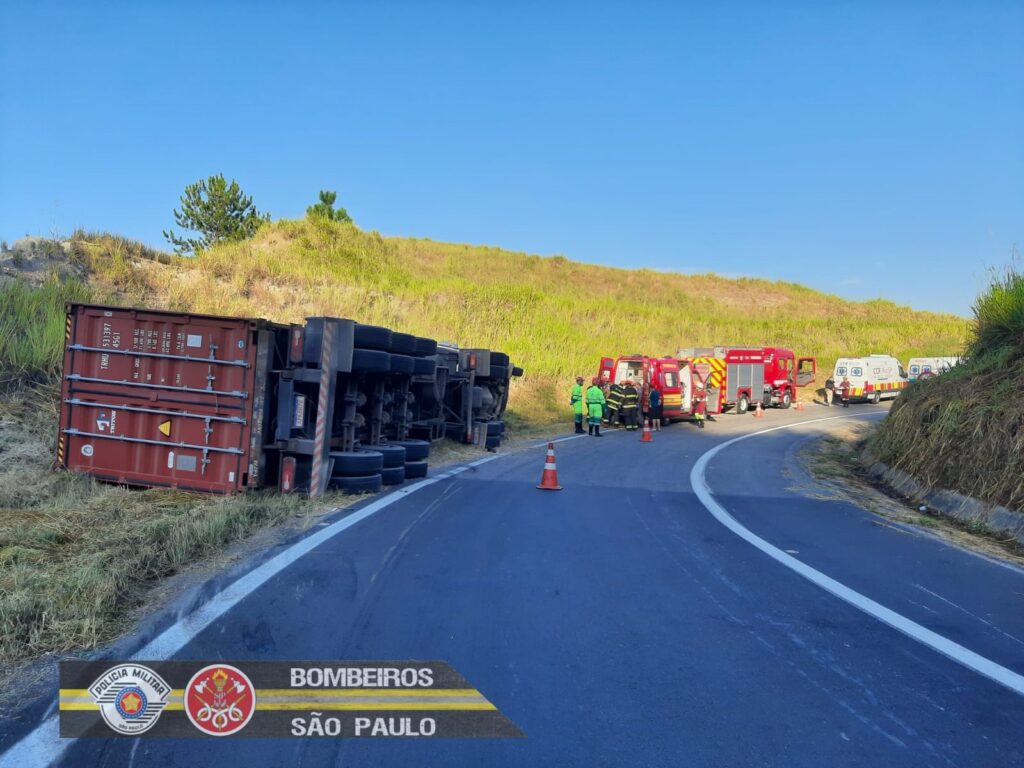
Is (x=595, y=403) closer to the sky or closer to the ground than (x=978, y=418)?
closer to the ground

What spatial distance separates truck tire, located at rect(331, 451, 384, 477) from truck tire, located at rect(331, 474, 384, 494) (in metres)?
0.06

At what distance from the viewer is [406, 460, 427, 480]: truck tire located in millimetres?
11898

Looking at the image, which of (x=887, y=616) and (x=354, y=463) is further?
(x=354, y=463)

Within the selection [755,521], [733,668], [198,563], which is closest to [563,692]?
[733,668]

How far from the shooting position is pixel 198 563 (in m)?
6.42

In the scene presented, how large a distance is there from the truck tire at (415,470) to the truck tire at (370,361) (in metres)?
1.81

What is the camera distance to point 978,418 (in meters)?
10.5

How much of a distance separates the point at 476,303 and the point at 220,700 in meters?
33.8

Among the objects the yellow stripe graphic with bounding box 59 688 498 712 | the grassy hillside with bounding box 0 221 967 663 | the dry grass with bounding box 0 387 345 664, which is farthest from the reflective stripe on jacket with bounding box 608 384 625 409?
the yellow stripe graphic with bounding box 59 688 498 712

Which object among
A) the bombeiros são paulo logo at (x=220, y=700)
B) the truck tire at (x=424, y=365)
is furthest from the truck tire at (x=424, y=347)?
the bombeiros são paulo logo at (x=220, y=700)

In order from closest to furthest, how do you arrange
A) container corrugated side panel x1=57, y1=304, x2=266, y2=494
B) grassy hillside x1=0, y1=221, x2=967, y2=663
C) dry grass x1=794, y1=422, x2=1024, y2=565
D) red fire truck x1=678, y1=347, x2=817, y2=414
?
grassy hillside x1=0, y1=221, x2=967, y2=663
dry grass x1=794, y1=422, x2=1024, y2=565
container corrugated side panel x1=57, y1=304, x2=266, y2=494
red fire truck x1=678, y1=347, x2=817, y2=414

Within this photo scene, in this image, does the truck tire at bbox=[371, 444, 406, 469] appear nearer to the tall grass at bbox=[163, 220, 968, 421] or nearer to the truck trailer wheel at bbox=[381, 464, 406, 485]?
the truck trailer wheel at bbox=[381, 464, 406, 485]

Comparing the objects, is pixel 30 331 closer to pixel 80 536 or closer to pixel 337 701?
pixel 80 536

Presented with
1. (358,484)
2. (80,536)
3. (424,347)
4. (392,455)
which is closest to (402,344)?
(424,347)
